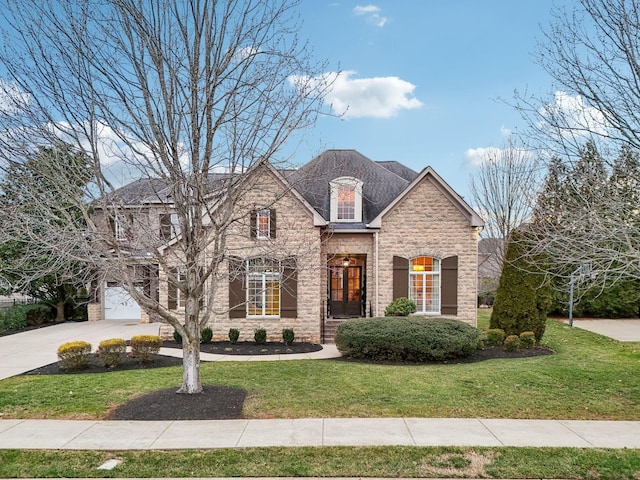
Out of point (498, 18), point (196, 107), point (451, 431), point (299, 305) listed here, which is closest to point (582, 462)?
point (451, 431)

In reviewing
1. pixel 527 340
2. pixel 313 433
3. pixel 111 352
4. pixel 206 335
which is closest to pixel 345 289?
pixel 206 335

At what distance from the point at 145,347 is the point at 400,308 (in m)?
8.00

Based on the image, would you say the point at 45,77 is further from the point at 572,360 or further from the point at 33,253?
the point at 572,360

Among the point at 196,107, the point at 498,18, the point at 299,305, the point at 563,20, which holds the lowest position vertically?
the point at 299,305

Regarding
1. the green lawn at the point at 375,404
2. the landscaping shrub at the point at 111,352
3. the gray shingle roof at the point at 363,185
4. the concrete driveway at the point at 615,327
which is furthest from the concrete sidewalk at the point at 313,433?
the concrete driveway at the point at 615,327

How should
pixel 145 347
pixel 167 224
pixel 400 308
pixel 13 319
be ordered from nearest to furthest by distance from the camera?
1. pixel 167 224
2. pixel 145 347
3. pixel 400 308
4. pixel 13 319

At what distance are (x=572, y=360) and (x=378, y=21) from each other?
9.95 metres

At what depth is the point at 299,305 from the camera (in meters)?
14.9

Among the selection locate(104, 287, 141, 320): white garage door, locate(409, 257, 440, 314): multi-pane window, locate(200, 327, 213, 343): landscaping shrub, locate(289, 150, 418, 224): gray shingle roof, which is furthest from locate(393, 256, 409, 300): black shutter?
locate(104, 287, 141, 320): white garage door

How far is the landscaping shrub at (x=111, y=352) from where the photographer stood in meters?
10.7

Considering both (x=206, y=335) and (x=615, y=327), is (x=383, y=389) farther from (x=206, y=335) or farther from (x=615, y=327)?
(x=615, y=327)

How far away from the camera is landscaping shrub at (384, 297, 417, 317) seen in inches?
569

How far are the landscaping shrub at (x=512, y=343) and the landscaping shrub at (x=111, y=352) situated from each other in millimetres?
10750

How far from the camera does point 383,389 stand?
28.0 ft
